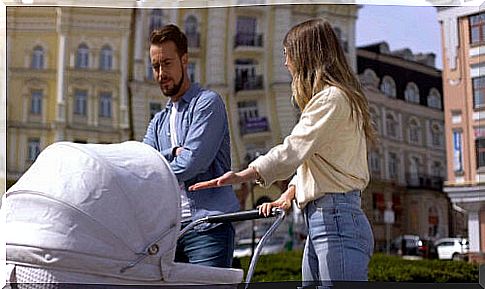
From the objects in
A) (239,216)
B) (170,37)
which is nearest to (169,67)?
(170,37)

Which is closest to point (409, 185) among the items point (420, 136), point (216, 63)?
point (420, 136)

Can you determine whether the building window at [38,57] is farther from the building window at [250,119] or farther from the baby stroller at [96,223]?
the baby stroller at [96,223]

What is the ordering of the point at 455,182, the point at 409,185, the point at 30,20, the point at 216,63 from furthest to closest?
the point at 409,185 → the point at 455,182 → the point at 216,63 → the point at 30,20

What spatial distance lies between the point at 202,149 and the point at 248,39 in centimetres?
147

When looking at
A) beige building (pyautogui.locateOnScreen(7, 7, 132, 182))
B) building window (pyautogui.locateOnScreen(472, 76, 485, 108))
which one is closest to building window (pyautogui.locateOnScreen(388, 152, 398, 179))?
building window (pyautogui.locateOnScreen(472, 76, 485, 108))

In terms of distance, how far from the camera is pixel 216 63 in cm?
333

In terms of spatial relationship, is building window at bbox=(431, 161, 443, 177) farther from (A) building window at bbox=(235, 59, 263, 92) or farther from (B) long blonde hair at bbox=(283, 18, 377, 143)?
(B) long blonde hair at bbox=(283, 18, 377, 143)

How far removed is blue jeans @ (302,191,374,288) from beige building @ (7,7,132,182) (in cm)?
148

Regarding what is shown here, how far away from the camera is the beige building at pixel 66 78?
10.2 ft

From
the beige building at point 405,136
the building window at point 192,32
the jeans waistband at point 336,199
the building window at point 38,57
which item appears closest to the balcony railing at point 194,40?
the building window at point 192,32

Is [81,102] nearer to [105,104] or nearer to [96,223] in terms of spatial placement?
[105,104]

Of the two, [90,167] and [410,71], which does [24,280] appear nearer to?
[90,167]

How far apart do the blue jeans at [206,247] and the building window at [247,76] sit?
1.24 m

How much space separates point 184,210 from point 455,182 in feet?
6.31
